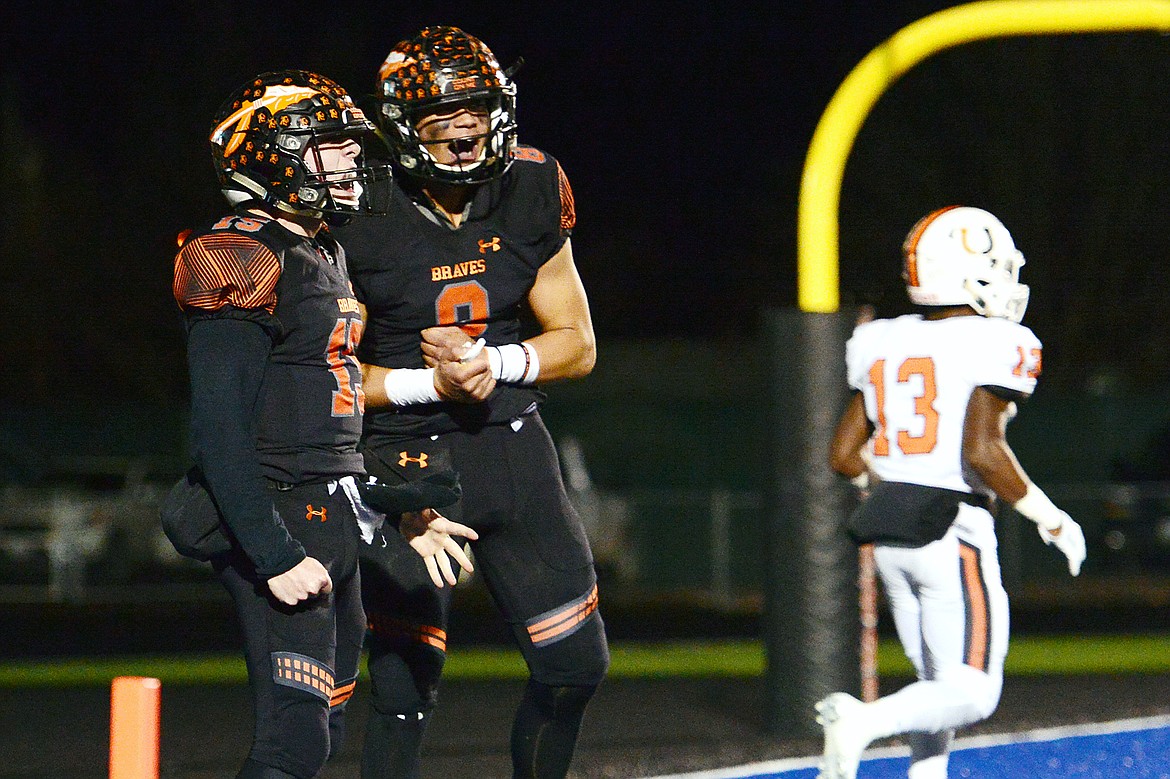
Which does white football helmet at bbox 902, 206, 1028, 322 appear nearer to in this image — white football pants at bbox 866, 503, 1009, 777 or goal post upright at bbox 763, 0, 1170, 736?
white football pants at bbox 866, 503, 1009, 777

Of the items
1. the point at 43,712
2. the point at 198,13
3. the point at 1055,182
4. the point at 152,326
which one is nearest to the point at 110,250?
the point at 152,326

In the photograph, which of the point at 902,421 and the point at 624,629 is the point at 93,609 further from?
the point at 902,421

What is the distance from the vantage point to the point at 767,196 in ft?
89.4

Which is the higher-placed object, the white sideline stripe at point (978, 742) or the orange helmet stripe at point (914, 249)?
the orange helmet stripe at point (914, 249)

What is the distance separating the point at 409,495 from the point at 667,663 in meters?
6.96

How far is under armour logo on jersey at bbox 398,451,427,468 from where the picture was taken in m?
4.94

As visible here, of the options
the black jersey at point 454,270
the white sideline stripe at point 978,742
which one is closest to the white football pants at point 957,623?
the black jersey at point 454,270

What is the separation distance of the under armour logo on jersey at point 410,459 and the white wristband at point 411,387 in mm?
157

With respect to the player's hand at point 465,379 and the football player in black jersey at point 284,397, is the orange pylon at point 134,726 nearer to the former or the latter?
the football player in black jersey at point 284,397

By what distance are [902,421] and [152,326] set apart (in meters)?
21.5

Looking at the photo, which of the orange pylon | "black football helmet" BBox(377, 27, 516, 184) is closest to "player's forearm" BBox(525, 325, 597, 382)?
"black football helmet" BBox(377, 27, 516, 184)

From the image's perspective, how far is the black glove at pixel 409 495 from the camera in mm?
4305

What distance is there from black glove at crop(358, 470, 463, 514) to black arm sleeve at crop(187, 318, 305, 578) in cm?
42

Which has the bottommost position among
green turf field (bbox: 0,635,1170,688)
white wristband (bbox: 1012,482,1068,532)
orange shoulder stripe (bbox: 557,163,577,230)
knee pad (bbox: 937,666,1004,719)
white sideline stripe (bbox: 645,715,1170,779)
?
green turf field (bbox: 0,635,1170,688)
